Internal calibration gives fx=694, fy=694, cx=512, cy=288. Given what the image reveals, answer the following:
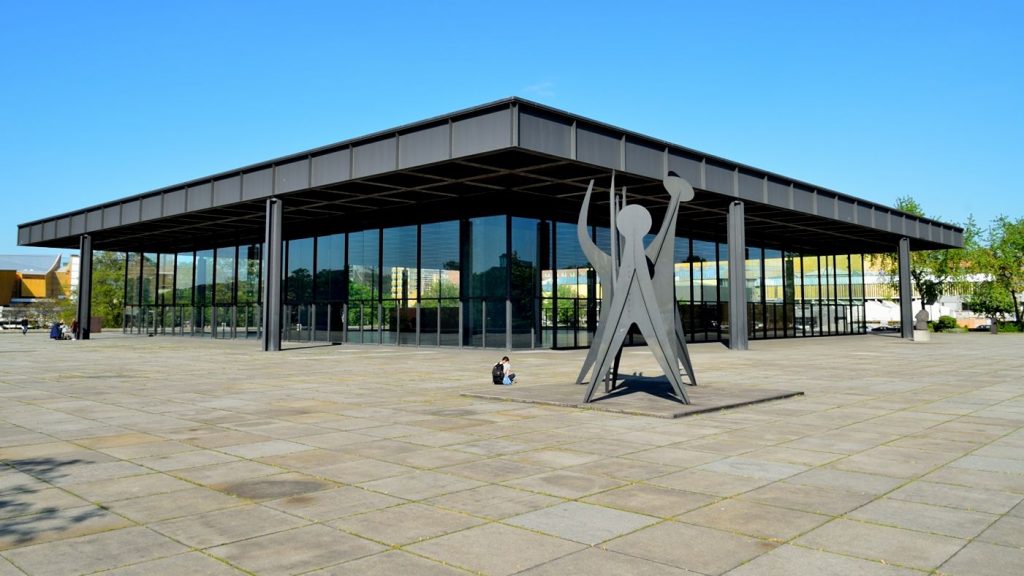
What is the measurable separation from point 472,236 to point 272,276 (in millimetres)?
9679

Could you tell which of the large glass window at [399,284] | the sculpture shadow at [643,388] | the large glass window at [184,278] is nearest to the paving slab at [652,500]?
the sculpture shadow at [643,388]

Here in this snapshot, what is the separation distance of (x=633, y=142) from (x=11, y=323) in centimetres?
9806

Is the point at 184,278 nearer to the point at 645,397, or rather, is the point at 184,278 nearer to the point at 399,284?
the point at 399,284

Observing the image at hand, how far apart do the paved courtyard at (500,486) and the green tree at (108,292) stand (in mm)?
68522

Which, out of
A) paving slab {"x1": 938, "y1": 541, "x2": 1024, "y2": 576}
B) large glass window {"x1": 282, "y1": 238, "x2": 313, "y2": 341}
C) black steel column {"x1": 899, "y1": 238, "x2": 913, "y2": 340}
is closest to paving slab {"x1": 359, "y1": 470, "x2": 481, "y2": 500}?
paving slab {"x1": 938, "y1": 541, "x2": 1024, "y2": 576}

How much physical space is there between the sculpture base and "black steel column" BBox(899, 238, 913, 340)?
3587 centimetres

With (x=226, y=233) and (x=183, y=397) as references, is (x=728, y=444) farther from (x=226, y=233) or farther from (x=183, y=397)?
(x=226, y=233)

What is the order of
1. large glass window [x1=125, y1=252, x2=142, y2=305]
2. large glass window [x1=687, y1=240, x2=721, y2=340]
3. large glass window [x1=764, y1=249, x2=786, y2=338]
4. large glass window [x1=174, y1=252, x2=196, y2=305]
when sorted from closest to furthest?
large glass window [x1=687, y1=240, x2=721, y2=340] < large glass window [x1=764, y1=249, x2=786, y2=338] < large glass window [x1=174, y1=252, x2=196, y2=305] < large glass window [x1=125, y1=252, x2=142, y2=305]

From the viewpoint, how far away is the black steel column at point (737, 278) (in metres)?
33.5

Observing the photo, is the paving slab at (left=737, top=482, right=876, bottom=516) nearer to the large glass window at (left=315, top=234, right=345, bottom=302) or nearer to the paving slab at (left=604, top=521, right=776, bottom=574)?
the paving slab at (left=604, top=521, right=776, bottom=574)

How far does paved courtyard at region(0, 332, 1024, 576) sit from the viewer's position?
503 cm

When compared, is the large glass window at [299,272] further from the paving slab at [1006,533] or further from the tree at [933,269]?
the tree at [933,269]

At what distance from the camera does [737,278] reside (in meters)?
33.4

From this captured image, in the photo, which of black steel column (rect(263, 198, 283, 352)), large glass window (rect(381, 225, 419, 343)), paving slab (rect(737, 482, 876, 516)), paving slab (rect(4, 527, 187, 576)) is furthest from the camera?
large glass window (rect(381, 225, 419, 343))
